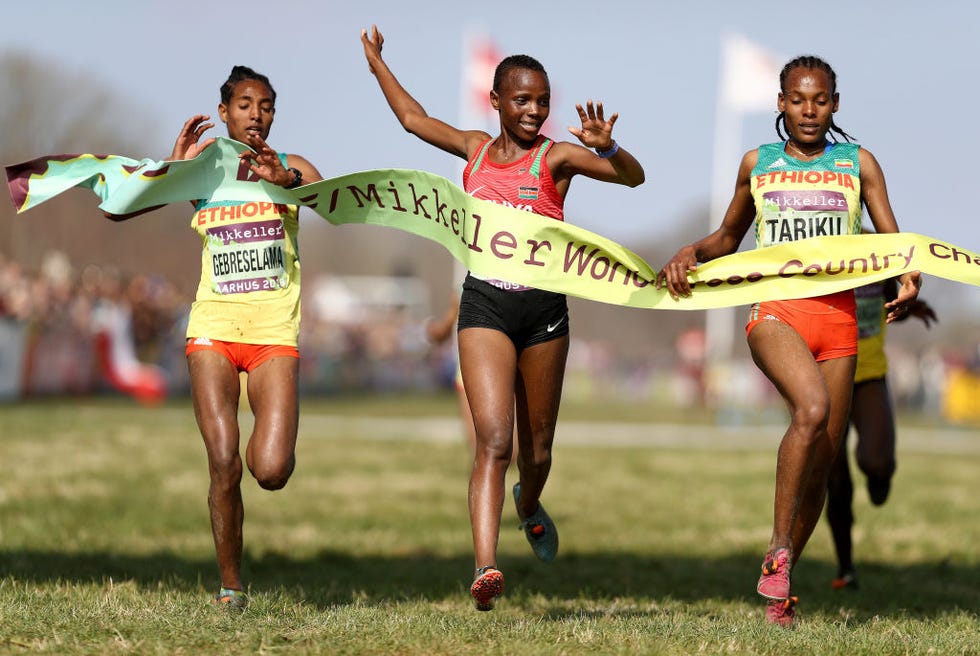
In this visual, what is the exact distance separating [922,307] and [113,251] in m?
35.5

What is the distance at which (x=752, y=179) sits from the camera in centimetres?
666

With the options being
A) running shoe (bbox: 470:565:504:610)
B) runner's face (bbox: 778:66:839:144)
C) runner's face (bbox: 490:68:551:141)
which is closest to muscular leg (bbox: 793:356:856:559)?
runner's face (bbox: 778:66:839:144)

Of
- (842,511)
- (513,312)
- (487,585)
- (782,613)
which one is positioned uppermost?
(513,312)

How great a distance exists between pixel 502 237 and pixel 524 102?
2.22 feet

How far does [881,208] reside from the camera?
6590 mm

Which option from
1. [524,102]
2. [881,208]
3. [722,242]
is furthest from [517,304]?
[881,208]

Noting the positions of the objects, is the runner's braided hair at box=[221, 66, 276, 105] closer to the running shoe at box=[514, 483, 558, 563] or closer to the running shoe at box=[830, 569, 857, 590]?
the running shoe at box=[514, 483, 558, 563]

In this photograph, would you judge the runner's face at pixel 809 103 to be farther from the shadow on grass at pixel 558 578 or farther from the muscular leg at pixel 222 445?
the muscular leg at pixel 222 445

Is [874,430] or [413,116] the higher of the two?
[413,116]

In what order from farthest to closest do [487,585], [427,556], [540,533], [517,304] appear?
1. [427,556]
2. [540,533]
3. [517,304]
4. [487,585]

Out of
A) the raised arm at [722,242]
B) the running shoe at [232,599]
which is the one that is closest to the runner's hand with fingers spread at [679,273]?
the raised arm at [722,242]

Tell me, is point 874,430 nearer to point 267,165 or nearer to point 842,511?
point 842,511

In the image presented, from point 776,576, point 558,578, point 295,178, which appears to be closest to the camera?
point 776,576

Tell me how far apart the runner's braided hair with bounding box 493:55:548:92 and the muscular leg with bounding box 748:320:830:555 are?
1788 mm
